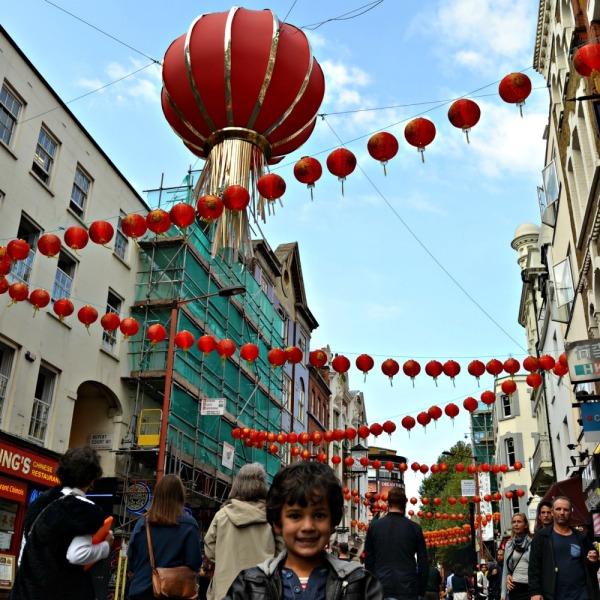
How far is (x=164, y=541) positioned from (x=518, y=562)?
5.32 m

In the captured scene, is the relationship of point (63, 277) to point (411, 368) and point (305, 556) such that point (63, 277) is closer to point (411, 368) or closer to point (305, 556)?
point (411, 368)

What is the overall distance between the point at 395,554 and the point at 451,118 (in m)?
5.13

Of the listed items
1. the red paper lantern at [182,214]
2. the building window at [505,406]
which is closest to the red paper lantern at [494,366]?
the red paper lantern at [182,214]

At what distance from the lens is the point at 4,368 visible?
1658 cm

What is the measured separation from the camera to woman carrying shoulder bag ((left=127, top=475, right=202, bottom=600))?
4.91 metres

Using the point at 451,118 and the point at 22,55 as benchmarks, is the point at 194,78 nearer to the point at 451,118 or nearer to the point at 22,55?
the point at 451,118

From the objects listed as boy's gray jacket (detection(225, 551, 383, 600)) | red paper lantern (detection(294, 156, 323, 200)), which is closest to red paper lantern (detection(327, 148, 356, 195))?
red paper lantern (detection(294, 156, 323, 200))

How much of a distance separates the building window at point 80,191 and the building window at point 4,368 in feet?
17.3

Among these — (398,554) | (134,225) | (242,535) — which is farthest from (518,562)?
(134,225)

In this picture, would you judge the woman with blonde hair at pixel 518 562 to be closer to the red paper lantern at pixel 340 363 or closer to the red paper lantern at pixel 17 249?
the red paper lantern at pixel 340 363

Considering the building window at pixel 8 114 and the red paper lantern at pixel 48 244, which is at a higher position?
the building window at pixel 8 114

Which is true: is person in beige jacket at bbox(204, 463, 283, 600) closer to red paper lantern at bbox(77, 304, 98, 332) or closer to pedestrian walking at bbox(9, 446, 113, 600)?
pedestrian walking at bbox(9, 446, 113, 600)

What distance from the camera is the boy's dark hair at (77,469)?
442 cm

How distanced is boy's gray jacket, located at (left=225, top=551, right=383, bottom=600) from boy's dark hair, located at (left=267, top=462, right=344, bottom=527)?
0.22 metres
